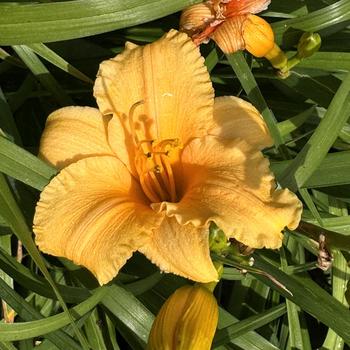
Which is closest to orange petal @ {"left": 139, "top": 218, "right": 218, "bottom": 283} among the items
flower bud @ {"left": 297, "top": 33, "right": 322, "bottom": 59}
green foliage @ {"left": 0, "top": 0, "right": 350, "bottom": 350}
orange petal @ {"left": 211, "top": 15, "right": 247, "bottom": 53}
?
green foliage @ {"left": 0, "top": 0, "right": 350, "bottom": 350}

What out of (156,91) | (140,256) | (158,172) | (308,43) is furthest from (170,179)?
(308,43)

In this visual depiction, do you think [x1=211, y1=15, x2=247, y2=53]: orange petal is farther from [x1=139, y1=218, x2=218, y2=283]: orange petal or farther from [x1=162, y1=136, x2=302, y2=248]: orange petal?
[x1=139, y1=218, x2=218, y2=283]: orange petal

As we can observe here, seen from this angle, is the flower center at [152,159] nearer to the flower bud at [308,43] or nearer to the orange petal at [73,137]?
the orange petal at [73,137]

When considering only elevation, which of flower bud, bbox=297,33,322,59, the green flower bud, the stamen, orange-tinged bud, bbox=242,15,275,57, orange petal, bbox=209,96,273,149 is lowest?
the green flower bud

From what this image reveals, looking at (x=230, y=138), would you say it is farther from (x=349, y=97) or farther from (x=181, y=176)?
(x=349, y=97)

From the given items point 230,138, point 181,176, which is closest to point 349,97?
point 230,138

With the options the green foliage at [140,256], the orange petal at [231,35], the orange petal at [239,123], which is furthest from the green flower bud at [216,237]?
the orange petal at [231,35]

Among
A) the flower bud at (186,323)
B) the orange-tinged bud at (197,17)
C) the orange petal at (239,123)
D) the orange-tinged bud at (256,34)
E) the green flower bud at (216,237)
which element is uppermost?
the orange-tinged bud at (197,17)
